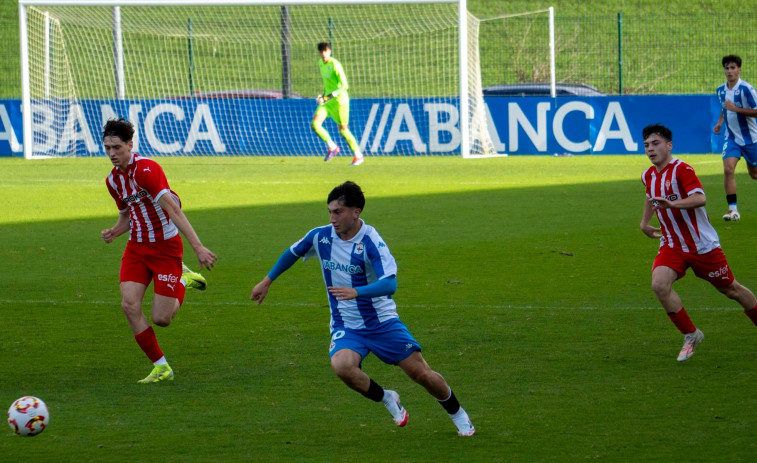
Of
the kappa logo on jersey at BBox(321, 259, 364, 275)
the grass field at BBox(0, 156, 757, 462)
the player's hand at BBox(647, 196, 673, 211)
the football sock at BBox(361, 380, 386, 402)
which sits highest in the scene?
the player's hand at BBox(647, 196, 673, 211)

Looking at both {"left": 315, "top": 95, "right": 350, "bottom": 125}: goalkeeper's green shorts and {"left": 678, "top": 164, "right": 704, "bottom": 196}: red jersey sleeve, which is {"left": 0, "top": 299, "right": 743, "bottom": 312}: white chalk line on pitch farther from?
{"left": 315, "top": 95, "right": 350, "bottom": 125}: goalkeeper's green shorts

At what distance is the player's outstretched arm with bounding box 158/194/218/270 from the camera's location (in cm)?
669

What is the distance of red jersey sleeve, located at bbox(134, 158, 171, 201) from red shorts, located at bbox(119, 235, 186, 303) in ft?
1.18

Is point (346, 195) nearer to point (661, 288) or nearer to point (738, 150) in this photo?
point (661, 288)

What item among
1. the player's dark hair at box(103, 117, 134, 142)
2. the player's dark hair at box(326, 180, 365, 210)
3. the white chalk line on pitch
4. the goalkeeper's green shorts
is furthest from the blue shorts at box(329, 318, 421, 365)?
the goalkeeper's green shorts

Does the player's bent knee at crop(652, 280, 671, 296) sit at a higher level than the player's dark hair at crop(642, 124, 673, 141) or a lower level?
lower

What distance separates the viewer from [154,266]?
23.9 ft

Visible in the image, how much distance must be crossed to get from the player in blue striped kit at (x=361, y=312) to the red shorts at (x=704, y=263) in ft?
7.63

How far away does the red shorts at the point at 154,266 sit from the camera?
724 centimetres

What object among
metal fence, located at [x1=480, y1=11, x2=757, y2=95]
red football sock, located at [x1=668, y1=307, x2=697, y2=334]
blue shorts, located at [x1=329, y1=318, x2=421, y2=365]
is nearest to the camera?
blue shorts, located at [x1=329, y1=318, x2=421, y2=365]

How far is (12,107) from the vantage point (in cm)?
2553

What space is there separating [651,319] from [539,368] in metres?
1.85

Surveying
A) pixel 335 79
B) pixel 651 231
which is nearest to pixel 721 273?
pixel 651 231

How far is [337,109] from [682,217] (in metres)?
15.9
